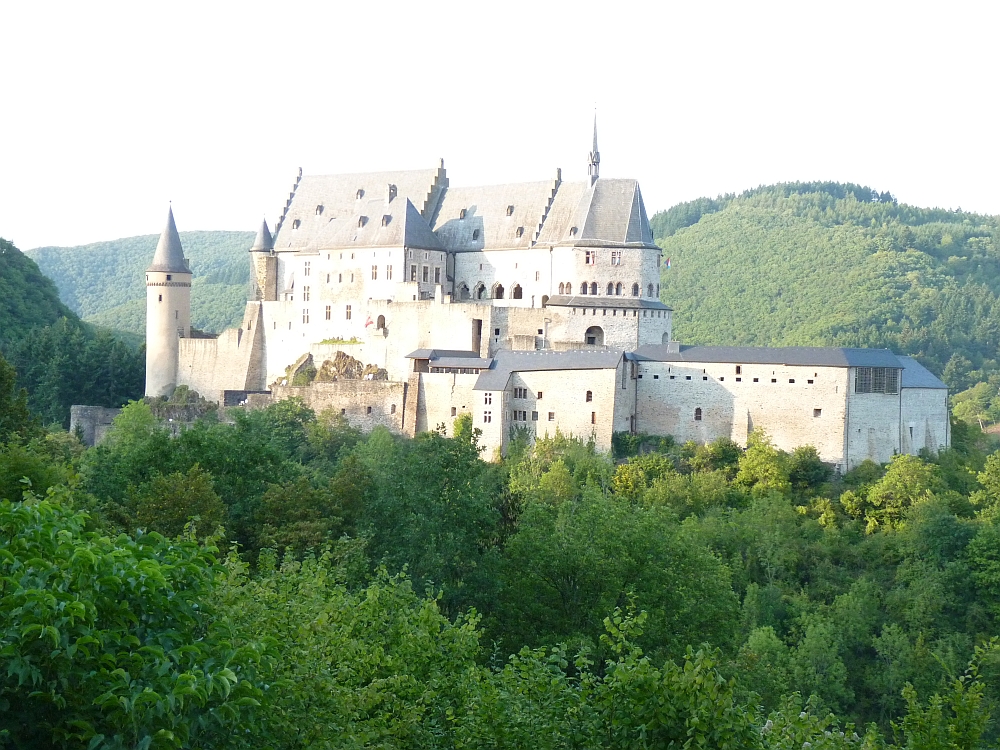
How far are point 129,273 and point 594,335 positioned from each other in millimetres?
103067

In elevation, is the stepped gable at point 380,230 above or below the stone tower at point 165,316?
above

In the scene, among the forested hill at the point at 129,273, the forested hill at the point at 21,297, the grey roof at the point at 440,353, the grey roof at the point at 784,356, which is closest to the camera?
the grey roof at the point at 784,356

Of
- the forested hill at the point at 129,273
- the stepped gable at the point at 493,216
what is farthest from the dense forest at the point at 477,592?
the forested hill at the point at 129,273

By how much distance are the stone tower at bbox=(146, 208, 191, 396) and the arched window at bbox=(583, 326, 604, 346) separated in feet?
61.5

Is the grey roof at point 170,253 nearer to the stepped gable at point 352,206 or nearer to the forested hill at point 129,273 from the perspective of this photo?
the stepped gable at point 352,206

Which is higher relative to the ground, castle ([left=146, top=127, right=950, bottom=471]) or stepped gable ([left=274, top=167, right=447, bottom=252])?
stepped gable ([left=274, top=167, right=447, bottom=252])

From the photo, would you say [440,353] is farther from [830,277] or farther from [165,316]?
[830,277]

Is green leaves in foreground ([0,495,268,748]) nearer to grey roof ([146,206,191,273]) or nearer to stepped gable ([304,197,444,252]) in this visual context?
stepped gable ([304,197,444,252])

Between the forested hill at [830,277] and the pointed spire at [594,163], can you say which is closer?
the pointed spire at [594,163]

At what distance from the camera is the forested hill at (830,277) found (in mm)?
110500

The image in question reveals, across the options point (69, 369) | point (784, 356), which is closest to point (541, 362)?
point (784, 356)

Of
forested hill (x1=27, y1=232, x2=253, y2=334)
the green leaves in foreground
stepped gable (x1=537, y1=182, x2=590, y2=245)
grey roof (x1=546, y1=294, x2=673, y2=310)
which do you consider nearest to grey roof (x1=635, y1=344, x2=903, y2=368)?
grey roof (x1=546, y1=294, x2=673, y2=310)

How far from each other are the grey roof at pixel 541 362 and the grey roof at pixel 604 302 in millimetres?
4024

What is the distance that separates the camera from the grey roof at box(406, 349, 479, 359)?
54.9m
